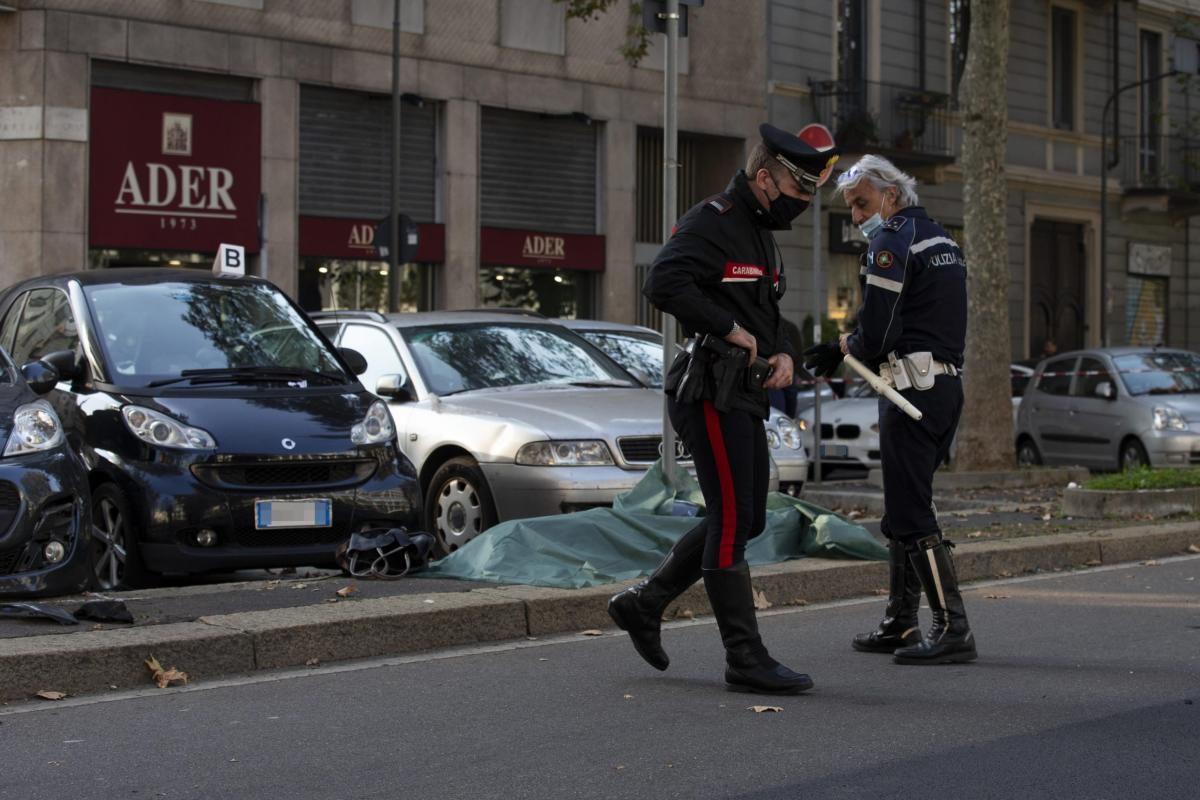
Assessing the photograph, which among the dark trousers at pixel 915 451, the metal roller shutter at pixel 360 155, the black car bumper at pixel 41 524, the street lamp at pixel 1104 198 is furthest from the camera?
the street lamp at pixel 1104 198

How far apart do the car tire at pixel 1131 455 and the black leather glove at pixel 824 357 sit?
12.8 metres

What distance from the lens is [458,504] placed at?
413 inches

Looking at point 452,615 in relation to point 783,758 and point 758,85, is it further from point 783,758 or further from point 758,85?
point 758,85

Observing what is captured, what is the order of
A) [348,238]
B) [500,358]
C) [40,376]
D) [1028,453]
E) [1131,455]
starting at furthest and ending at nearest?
[348,238], [1028,453], [1131,455], [500,358], [40,376]

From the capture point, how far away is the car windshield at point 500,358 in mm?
11414

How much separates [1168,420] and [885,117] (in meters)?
14.7

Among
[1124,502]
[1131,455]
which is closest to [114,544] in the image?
[1124,502]

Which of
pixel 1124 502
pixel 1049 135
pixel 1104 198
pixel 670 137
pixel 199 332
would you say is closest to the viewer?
pixel 199 332

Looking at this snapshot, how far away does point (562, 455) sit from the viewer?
10203mm

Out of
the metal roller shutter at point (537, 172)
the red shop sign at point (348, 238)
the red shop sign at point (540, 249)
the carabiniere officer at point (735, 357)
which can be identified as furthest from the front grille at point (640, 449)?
the metal roller shutter at point (537, 172)

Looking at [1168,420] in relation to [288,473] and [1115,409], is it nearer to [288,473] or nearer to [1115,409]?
[1115,409]

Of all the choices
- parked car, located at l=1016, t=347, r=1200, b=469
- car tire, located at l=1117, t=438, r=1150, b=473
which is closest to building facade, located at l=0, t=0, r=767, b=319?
parked car, located at l=1016, t=347, r=1200, b=469

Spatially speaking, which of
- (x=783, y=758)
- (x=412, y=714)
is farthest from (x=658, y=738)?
(x=412, y=714)

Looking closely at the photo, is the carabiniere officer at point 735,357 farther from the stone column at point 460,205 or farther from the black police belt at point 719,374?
the stone column at point 460,205
